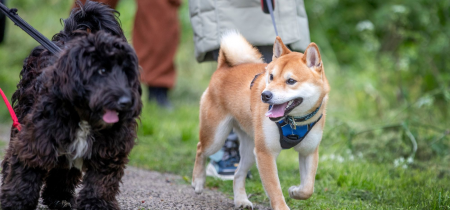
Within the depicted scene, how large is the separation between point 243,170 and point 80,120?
1585 millimetres

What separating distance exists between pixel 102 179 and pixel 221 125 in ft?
4.26

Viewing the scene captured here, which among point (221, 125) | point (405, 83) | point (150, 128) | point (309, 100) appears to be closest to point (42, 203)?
point (221, 125)

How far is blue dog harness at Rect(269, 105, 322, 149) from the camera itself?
122 inches

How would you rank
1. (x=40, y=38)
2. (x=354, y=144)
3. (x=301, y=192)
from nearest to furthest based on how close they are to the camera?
1. (x=40, y=38)
2. (x=301, y=192)
3. (x=354, y=144)

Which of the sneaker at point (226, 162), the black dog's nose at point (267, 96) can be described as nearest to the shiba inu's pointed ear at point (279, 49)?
the black dog's nose at point (267, 96)

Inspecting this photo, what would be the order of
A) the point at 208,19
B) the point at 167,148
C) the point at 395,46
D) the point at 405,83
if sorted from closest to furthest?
the point at 208,19 < the point at 167,148 < the point at 405,83 < the point at 395,46

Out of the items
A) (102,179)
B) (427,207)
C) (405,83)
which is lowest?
(405,83)

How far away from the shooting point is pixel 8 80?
7.66 m

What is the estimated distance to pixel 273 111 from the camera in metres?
3.07

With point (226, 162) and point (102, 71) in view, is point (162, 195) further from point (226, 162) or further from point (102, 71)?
point (102, 71)

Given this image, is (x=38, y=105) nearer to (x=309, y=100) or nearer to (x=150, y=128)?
(x=309, y=100)

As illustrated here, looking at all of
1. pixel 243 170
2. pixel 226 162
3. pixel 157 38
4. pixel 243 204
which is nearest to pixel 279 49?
pixel 243 170

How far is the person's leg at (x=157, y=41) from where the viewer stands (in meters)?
6.43

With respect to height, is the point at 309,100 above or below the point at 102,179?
below
